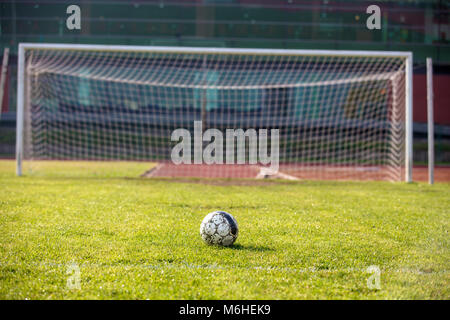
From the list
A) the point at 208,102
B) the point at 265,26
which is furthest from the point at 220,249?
the point at 265,26

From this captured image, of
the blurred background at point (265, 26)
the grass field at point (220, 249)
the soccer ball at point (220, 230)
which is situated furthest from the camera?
the blurred background at point (265, 26)

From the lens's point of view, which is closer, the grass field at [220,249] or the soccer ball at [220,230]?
the grass field at [220,249]

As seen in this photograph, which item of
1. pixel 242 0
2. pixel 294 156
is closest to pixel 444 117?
pixel 294 156

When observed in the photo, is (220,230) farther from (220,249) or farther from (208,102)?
(208,102)

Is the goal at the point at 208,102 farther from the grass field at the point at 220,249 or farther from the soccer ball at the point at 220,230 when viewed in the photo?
the soccer ball at the point at 220,230

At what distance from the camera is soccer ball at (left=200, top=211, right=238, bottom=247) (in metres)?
4.45

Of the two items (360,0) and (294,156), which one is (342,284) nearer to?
(294,156)

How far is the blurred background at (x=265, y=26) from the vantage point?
25.3 m

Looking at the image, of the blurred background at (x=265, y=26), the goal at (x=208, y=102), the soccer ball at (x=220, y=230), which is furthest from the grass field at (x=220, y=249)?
the blurred background at (x=265, y=26)

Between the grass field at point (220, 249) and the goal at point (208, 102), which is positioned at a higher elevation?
the goal at point (208, 102)

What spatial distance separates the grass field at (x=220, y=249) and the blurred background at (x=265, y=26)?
18.4 meters

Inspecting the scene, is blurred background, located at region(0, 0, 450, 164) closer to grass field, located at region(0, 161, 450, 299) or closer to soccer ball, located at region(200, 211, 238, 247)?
grass field, located at region(0, 161, 450, 299)

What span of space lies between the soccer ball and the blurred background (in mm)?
21784

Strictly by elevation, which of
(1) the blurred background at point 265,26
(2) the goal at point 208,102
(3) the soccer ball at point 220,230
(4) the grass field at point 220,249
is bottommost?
(4) the grass field at point 220,249
